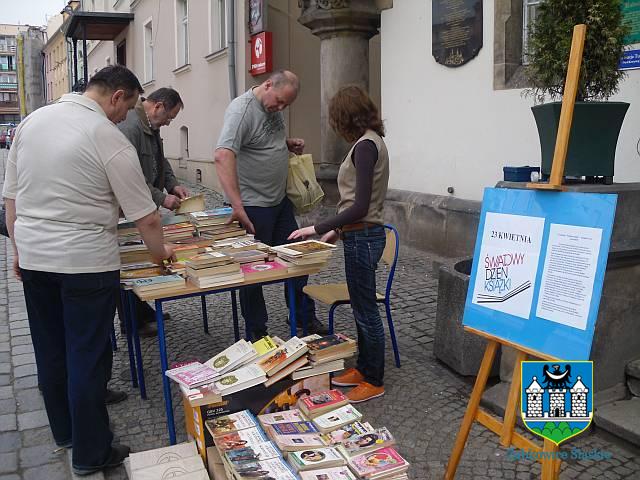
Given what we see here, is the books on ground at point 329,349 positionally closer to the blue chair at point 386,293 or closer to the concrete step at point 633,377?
the blue chair at point 386,293

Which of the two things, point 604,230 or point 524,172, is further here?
point 524,172

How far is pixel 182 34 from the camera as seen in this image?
15.1m

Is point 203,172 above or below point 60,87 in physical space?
below

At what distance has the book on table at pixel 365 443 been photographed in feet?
8.26

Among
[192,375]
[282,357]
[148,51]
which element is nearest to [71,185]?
[192,375]

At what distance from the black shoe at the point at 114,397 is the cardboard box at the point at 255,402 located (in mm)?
792

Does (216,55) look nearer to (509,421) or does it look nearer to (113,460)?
(113,460)

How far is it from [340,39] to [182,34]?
7.79 m

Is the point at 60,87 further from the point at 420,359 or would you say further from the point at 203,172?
the point at 420,359

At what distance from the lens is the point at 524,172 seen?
440 cm

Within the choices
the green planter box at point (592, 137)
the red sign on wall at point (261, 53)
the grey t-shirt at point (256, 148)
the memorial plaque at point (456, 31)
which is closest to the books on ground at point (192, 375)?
the grey t-shirt at point (256, 148)

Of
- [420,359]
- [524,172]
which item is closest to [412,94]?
[524,172]

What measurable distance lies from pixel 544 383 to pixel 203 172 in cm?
1204

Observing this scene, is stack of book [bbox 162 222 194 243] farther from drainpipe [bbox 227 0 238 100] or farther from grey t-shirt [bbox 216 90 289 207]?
drainpipe [bbox 227 0 238 100]
